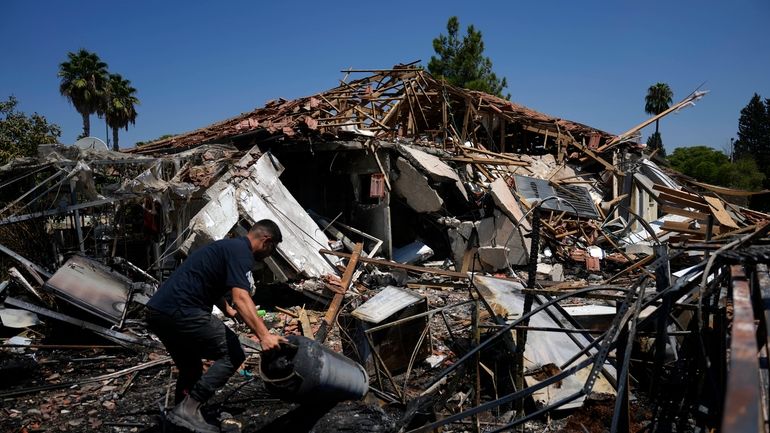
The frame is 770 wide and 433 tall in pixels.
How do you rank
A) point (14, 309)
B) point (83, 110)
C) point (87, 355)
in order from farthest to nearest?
point (83, 110) < point (14, 309) < point (87, 355)

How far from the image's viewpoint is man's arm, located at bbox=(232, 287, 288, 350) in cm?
352

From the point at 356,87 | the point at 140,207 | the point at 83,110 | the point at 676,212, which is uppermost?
the point at 83,110

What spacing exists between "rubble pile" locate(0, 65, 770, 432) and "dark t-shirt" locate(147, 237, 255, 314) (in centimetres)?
133

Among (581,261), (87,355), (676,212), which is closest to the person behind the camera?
(87,355)

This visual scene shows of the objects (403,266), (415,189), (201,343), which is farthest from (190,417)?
(415,189)

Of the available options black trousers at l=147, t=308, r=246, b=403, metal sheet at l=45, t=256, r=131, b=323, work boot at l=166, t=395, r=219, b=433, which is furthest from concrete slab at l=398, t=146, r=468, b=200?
work boot at l=166, t=395, r=219, b=433

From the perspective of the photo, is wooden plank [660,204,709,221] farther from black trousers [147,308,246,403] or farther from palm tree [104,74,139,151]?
palm tree [104,74,139,151]

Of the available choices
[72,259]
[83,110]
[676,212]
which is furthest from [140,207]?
[83,110]

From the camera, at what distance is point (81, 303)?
6.71 meters

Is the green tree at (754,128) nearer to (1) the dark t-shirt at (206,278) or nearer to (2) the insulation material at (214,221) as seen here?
(2) the insulation material at (214,221)

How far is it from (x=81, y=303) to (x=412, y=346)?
431cm

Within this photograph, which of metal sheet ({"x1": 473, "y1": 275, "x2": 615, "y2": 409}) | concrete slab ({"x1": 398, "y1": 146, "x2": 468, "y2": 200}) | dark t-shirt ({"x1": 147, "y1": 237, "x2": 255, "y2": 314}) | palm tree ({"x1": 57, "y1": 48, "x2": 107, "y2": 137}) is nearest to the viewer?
dark t-shirt ({"x1": 147, "y1": 237, "x2": 255, "y2": 314})

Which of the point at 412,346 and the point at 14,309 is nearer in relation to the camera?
the point at 412,346

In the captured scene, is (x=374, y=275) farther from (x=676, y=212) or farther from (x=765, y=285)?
(x=765, y=285)
